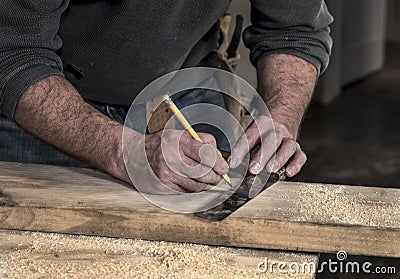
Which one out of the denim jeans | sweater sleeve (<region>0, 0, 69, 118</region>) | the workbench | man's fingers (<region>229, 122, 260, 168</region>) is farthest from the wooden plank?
the denim jeans

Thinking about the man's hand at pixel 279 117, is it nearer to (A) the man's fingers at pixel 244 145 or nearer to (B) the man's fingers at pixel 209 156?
(A) the man's fingers at pixel 244 145

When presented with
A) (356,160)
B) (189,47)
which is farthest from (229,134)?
(356,160)

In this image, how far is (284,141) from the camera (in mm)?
1465

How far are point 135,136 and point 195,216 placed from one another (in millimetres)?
268

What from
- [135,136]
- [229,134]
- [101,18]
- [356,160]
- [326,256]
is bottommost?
[326,256]

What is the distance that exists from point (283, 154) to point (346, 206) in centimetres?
22

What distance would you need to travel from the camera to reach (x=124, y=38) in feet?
5.52

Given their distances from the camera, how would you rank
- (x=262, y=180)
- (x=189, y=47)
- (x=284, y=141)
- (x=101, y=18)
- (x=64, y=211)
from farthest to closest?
(x=189, y=47) → (x=101, y=18) → (x=284, y=141) → (x=262, y=180) → (x=64, y=211)

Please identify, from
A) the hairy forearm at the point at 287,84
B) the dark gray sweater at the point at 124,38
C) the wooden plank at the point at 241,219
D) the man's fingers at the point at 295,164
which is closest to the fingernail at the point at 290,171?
the man's fingers at the point at 295,164

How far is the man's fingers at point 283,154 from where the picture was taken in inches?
54.6

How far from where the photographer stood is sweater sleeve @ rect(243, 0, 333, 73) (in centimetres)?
181

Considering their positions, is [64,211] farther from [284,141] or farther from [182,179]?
[284,141]

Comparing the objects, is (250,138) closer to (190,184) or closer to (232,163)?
(232,163)

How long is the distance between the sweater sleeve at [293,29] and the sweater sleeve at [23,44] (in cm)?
56
